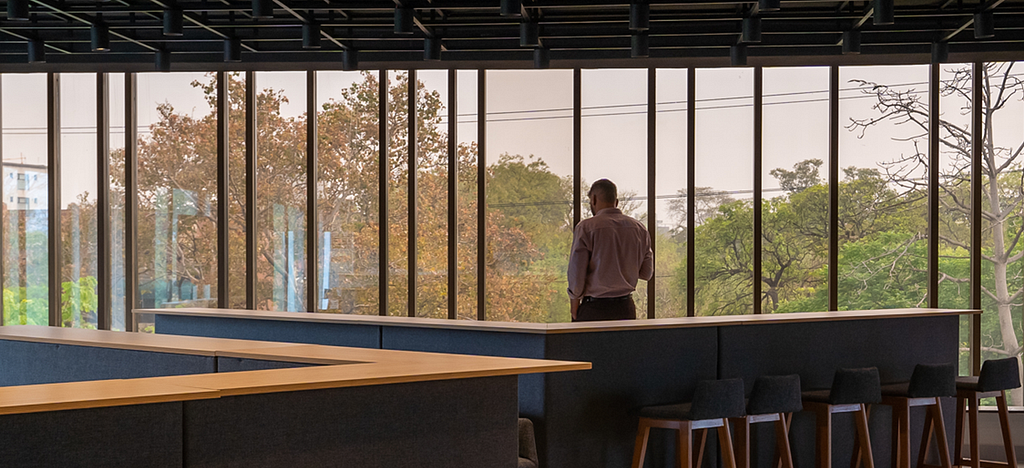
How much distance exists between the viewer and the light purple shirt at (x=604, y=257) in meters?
4.79

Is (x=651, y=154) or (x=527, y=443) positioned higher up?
(x=651, y=154)

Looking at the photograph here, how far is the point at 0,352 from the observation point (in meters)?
3.86

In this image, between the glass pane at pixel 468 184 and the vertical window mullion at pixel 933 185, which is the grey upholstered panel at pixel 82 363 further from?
the vertical window mullion at pixel 933 185

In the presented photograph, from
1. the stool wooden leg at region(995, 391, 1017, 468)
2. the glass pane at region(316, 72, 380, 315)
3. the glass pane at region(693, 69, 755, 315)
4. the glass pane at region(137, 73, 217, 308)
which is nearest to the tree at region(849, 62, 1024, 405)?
the glass pane at region(693, 69, 755, 315)

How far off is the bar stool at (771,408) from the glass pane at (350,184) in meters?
3.80

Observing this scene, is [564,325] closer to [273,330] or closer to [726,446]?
[726,446]

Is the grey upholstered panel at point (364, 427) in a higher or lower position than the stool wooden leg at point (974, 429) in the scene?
higher

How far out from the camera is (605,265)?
4781mm

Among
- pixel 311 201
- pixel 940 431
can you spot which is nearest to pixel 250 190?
pixel 311 201

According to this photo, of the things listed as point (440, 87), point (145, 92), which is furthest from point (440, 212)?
point (145, 92)

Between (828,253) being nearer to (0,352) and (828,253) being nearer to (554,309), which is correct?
(554,309)

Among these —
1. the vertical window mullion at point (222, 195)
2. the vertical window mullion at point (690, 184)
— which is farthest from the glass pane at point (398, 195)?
the vertical window mullion at point (690, 184)

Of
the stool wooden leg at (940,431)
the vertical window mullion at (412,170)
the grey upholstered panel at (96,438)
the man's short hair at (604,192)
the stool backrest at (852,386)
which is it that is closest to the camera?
the grey upholstered panel at (96,438)

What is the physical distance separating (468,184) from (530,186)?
53 centimetres
